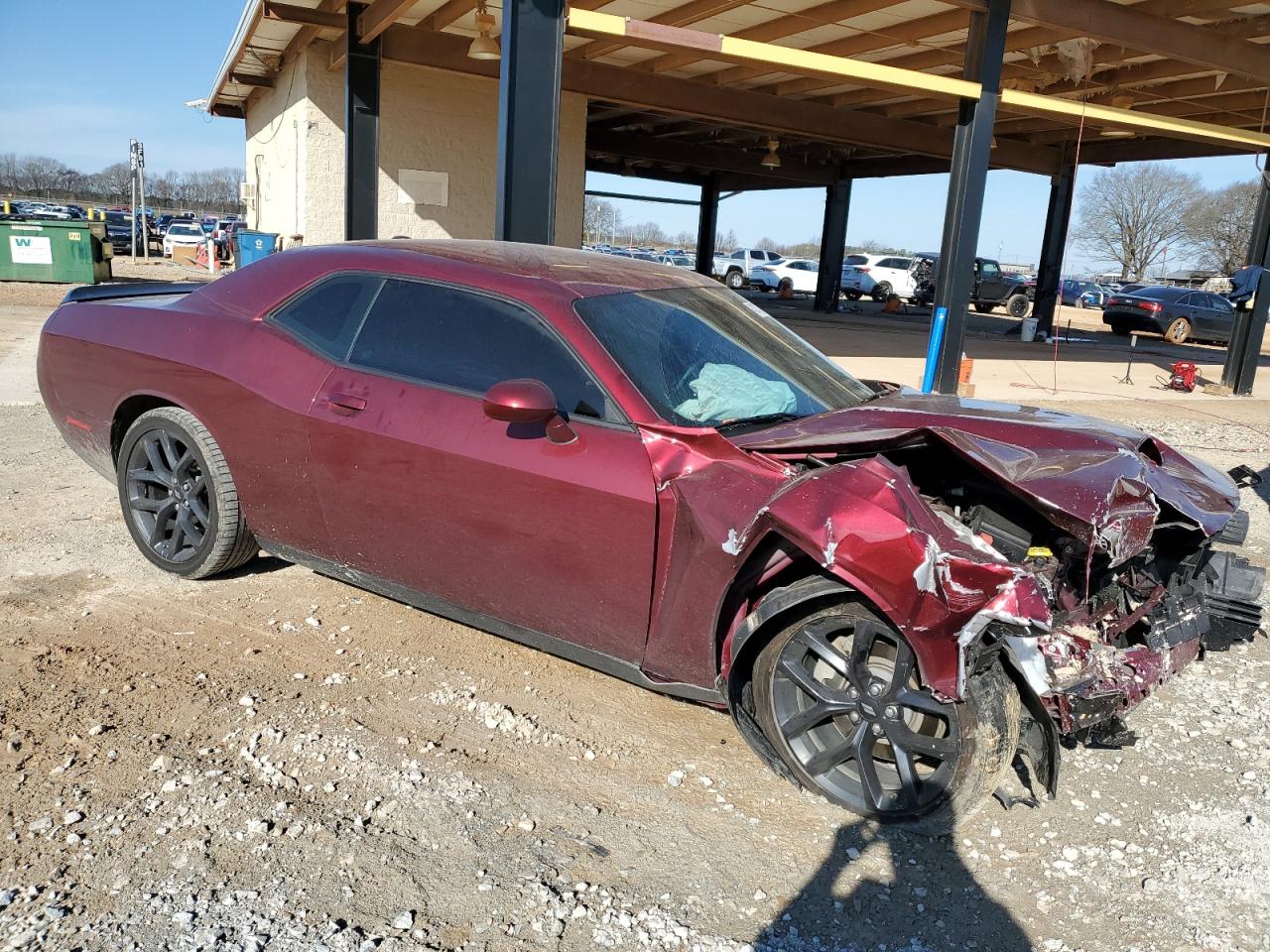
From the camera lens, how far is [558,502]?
3.19 metres

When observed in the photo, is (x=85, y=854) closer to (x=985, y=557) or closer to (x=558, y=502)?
(x=558, y=502)

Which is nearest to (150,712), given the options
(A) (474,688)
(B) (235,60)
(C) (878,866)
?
(A) (474,688)

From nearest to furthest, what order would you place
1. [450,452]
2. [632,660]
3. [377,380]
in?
[632,660] → [450,452] → [377,380]

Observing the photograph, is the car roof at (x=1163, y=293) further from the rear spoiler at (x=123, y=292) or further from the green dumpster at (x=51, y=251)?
the rear spoiler at (x=123, y=292)

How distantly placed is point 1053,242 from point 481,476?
72.1ft

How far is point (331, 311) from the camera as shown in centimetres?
392

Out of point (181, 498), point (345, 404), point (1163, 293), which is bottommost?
point (181, 498)

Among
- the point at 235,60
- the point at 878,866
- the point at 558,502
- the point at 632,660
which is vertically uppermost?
the point at 235,60

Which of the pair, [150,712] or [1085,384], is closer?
[150,712]

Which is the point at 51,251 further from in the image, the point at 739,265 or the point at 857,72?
the point at 739,265

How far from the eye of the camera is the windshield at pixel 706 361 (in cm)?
335

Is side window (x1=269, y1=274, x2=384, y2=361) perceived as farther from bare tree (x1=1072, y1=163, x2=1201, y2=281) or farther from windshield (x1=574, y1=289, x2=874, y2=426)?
bare tree (x1=1072, y1=163, x2=1201, y2=281)

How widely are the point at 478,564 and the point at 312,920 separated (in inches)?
52.5

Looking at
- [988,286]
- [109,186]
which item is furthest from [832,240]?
[109,186]
